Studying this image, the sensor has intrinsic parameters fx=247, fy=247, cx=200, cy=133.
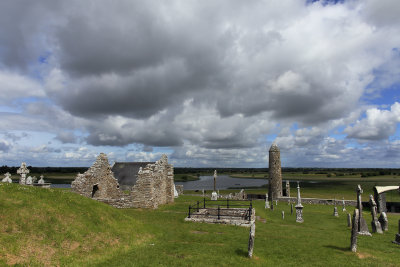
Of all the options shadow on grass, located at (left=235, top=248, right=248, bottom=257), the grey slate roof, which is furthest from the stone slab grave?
the grey slate roof

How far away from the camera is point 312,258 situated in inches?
477

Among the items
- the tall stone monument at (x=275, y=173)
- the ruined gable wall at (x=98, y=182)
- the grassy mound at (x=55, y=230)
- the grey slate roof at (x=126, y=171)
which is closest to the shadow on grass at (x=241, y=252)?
the grassy mound at (x=55, y=230)

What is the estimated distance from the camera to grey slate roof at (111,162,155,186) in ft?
134

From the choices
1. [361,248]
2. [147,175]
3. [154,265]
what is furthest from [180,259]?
[147,175]

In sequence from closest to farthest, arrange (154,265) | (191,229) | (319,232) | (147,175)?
(154,265) < (191,229) < (319,232) < (147,175)

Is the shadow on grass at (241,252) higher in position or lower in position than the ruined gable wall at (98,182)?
lower

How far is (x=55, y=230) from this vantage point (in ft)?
37.8

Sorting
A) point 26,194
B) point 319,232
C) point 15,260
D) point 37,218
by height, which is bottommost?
point 319,232

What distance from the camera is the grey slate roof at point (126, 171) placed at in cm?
4077

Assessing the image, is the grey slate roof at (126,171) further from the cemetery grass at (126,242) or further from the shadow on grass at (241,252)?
the shadow on grass at (241,252)

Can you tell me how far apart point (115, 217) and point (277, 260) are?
9.72 metres

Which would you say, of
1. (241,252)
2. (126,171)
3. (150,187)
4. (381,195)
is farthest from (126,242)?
(381,195)

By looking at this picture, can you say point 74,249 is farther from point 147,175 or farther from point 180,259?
point 147,175

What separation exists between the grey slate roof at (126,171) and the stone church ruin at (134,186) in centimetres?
1134
